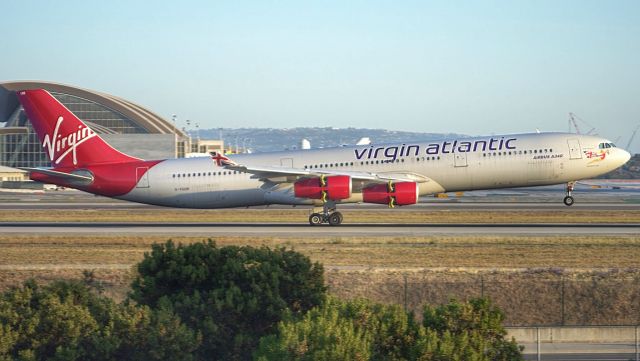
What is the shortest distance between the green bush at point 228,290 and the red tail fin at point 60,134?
1008 inches

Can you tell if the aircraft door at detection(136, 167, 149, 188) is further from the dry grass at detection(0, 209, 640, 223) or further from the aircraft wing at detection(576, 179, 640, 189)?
the aircraft wing at detection(576, 179, 640, 189)

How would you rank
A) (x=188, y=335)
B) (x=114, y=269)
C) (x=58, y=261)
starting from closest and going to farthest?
(x=188, y=335)
(x=114, y=269)
(x=58, y=261)

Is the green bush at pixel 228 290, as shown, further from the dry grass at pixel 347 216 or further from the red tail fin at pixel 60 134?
the dry grass at pixel 347 216

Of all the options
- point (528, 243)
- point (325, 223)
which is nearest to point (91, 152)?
point (325, 223)

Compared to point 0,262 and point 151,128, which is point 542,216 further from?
point 151,128

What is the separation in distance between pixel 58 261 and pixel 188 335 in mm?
15651

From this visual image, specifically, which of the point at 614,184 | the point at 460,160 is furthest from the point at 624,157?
the point at 614,184

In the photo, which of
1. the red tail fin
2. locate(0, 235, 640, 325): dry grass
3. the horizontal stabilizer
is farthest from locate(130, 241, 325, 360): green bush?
the red tail fin

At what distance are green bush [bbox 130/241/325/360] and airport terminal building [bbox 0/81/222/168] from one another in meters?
101

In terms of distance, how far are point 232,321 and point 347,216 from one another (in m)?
33.2

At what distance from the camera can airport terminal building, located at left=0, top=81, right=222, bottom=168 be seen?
127 metres

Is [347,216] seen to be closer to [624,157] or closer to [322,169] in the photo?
[322,169]

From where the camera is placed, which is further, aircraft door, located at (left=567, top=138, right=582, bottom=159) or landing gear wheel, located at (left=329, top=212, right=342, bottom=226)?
landing gear wheel, located at (left=329, top=212, right=342, bottom=226)

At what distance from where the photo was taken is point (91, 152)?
153ft
